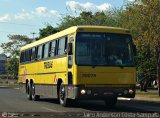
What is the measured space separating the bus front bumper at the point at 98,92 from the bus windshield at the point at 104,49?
101 cm

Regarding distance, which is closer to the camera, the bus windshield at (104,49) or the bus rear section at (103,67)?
the bus rear section at (103,67)

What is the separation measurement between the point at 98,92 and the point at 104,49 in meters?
1.83

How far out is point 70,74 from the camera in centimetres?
2103

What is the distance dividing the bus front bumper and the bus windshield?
1.01 metres

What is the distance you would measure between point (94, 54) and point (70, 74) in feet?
4.50

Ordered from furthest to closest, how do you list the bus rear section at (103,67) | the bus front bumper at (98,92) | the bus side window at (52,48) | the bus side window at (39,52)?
1. the bus side window at (39,52)
2. the bus side window at (52,48)
3. the bus rear section at (103,67)
4. the bus front bumper at (98,92)

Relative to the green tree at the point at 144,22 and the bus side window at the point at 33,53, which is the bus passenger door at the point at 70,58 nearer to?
the bus side window at the point at 33,53

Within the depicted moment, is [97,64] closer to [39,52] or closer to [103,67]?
[103,67]

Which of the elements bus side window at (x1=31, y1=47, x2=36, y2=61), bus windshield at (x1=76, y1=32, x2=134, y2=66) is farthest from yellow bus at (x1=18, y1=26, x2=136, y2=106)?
bus side window at (x1=31, y1=47, x2=36, y2=61)

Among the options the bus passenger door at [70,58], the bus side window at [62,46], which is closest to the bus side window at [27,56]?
the bus side window at [62,46]

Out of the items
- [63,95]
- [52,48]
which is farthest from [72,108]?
[52,48]

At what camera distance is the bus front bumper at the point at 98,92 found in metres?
20.3

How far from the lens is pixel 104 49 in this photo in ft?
68.2

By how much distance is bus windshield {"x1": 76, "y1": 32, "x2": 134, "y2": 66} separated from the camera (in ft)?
67.5
